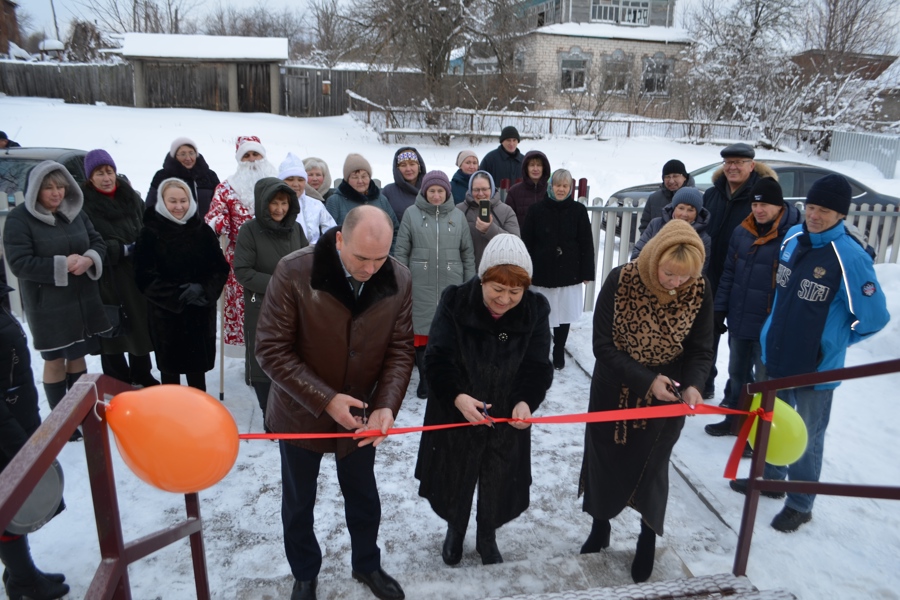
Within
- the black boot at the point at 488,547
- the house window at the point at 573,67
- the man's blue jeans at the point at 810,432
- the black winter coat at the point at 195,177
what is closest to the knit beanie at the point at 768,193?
the man's blue jeans at the point at 810,432

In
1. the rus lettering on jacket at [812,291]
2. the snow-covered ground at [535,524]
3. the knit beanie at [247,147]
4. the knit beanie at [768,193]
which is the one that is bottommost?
the snow-covered ground at [535,524]

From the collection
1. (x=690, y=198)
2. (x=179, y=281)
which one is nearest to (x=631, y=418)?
(x=690, y=198)

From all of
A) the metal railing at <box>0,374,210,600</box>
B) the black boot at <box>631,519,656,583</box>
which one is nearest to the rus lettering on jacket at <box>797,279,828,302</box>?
the black boot at <box>631,519,656,583</box>

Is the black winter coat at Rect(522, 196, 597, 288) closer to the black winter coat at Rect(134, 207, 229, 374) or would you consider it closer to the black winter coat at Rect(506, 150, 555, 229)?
the black winter coat at Rect(506, 150, 555, 229)

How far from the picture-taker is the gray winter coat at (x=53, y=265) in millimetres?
4086

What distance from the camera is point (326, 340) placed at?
2799 mm

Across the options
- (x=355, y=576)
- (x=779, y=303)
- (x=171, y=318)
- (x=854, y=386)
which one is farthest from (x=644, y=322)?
(x=854, y=386)

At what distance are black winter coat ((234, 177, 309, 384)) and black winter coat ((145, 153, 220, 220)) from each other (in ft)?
5.00

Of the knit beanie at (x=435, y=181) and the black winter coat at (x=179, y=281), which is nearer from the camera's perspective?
the black winter coat at (x=179, y=281)

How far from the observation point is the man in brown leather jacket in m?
2.71

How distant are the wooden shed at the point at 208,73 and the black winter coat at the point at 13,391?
83.2ft

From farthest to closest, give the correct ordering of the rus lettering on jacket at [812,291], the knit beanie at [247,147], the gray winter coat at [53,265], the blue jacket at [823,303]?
the knit beanie at [247,147] < the gray winter coat at [53,265] < the rus lettering on jacket at [812,291] < the blue jacket at [823,303]

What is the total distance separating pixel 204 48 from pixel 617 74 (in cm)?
1947

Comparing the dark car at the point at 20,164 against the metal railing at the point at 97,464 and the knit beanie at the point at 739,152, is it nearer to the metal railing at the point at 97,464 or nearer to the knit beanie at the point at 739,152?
the metal railing at the point at 97,464
